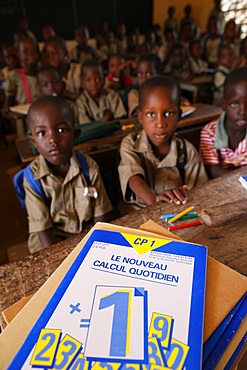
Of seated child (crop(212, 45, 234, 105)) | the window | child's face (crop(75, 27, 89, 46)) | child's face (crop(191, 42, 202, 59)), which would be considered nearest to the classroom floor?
seated child (crop(212, 45, 234, 105))

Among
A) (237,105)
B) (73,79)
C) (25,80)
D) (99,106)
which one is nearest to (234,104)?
(237,105)

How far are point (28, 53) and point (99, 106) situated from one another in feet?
3.55

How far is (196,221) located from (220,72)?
311 centimetres

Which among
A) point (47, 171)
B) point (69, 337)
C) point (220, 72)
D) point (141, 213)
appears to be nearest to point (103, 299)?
point (69, 337)

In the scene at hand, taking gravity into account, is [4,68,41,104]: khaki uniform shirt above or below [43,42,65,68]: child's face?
below

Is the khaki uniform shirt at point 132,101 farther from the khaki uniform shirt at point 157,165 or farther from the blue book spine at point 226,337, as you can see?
the blue book spine at point 226,337

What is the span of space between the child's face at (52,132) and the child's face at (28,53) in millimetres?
1984

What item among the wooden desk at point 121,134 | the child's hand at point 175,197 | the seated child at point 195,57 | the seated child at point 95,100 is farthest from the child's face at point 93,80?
the seated child at point 195,57

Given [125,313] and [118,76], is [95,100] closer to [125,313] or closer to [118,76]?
[118,76]

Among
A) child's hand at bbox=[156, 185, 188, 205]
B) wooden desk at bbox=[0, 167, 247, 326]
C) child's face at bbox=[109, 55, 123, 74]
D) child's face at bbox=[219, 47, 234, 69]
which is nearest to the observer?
wooden desk at bbox=[0, 167, 247, 326]

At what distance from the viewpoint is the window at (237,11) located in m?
6.09

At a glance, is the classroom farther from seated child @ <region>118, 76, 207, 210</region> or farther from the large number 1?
the large number 1

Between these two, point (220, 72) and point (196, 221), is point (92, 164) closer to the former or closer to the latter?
point (196, 221)

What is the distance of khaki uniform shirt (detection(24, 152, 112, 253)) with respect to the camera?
1037 mm
